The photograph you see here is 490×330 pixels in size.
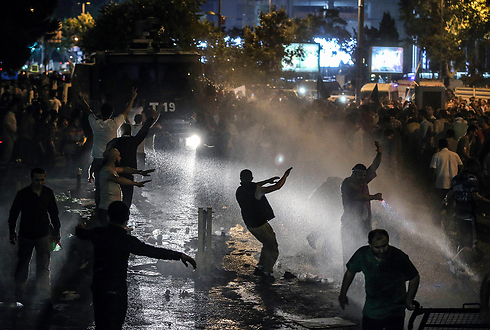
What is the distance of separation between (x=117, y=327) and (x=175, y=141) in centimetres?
1694

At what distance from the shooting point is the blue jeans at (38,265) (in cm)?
767

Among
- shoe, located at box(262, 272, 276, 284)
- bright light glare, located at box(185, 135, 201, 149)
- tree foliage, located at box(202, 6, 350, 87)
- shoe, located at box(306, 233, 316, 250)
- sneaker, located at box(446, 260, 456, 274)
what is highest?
tree foliage, located at box(202, 6, 350, 87)

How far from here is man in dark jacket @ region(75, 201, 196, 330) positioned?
560 centimetres

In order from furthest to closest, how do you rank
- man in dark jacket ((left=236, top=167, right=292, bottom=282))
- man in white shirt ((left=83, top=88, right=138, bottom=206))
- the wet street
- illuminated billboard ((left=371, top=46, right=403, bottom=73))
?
1. illuminated billboard ((left=371, top=46, right=403, bottom=73))
2. man in white shirt ((left=83, top=88, right=138, bottom=206))
3. man in dark jacket ((left=236, top=167, right=292, bottom=282))
4. the wet street

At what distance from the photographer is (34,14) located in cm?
4078

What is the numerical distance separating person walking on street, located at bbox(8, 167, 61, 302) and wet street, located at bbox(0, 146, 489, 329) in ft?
0.94

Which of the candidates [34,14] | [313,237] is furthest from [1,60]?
[313,237]

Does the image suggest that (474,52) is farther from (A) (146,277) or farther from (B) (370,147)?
(A) (146,277)

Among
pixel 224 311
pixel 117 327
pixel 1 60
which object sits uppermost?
pixel 1 60

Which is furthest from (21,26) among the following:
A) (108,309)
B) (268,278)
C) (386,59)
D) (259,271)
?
(108,309)

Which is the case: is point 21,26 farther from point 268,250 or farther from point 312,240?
point 268,250

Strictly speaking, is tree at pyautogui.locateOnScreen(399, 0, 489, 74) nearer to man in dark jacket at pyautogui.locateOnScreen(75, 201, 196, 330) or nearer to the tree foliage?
the tree foliage

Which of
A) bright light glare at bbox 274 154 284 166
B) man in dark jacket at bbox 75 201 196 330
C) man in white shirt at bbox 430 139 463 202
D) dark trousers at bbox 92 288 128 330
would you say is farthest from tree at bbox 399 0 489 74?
dark trousers at bbox 92 288 128 330

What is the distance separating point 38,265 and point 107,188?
1528 millimetres
